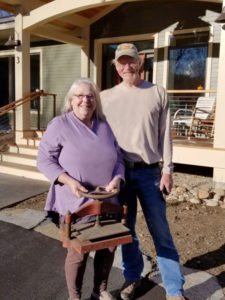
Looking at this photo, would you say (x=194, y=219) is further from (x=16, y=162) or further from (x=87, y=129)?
(x=16, y=162)

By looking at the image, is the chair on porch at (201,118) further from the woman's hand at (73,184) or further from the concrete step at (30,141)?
the woman's hand at (73,184)

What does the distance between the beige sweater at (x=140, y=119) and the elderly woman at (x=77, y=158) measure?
0.18 m

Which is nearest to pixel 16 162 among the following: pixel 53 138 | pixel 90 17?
pixel 90 17

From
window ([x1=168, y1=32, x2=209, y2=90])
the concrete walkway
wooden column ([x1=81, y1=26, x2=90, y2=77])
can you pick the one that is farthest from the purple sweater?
wooden column ([x1=81, y1=26, x2=90, y2=77])

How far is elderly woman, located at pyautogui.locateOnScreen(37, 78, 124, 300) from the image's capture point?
5.66 ft

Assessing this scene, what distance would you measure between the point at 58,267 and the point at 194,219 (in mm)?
1877

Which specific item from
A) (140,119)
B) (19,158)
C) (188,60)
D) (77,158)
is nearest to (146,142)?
(140,119)

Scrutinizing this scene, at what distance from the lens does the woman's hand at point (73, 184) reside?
165cm

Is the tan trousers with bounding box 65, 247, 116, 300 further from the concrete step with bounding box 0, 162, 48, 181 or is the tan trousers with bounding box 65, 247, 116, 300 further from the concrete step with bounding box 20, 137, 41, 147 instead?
the concrete step with bounding box 20, 137, 41, 147

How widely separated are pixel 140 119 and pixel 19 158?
16.1 feet

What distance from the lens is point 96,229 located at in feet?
5.44

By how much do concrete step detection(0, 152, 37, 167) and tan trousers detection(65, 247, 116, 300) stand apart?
4482mm

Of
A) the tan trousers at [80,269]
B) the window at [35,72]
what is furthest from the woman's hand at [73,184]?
the window at [35,72]

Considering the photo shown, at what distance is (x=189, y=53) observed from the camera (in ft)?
23.9
